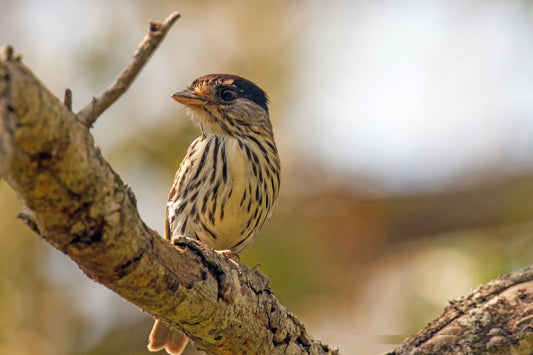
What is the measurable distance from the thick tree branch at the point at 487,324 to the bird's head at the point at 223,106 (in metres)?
1.65

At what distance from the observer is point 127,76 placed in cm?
183

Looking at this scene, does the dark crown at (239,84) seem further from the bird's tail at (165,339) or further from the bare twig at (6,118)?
the bare twig at (6,118)

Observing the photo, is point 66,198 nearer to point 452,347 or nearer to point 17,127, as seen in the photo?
point 17,127

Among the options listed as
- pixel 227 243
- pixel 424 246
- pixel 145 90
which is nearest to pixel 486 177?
pixel 424 246

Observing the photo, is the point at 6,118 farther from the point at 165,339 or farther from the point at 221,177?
the point at 165,339

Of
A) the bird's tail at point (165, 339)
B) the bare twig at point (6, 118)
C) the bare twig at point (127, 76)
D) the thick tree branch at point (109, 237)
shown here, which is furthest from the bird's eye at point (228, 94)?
the bare twig at point (6, 118)

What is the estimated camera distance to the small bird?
13.1ft

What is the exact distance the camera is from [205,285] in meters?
2.52

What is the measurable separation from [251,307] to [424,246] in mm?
2603

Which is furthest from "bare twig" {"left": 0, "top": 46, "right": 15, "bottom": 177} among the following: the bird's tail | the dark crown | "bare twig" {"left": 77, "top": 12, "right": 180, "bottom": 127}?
the dark crown

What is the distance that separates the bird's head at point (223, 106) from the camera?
4352 millimetres

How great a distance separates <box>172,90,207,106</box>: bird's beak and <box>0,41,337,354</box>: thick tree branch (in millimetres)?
1586

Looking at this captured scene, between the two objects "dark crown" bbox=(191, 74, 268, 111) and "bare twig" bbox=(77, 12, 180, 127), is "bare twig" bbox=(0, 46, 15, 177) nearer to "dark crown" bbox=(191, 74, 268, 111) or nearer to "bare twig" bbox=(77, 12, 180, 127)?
"bare twig" bbox=(77, 12, 180, 127)

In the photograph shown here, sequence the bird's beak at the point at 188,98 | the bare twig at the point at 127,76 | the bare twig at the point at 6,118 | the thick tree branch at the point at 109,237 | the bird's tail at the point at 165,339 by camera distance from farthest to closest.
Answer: the bird's beak at the point at 188,98 → the bird's tail at the point at 165,339 → the bare twig at the point at 127,76 → the thick tree branch at the point at 109,237 → the bare twig at the point at 6,118
